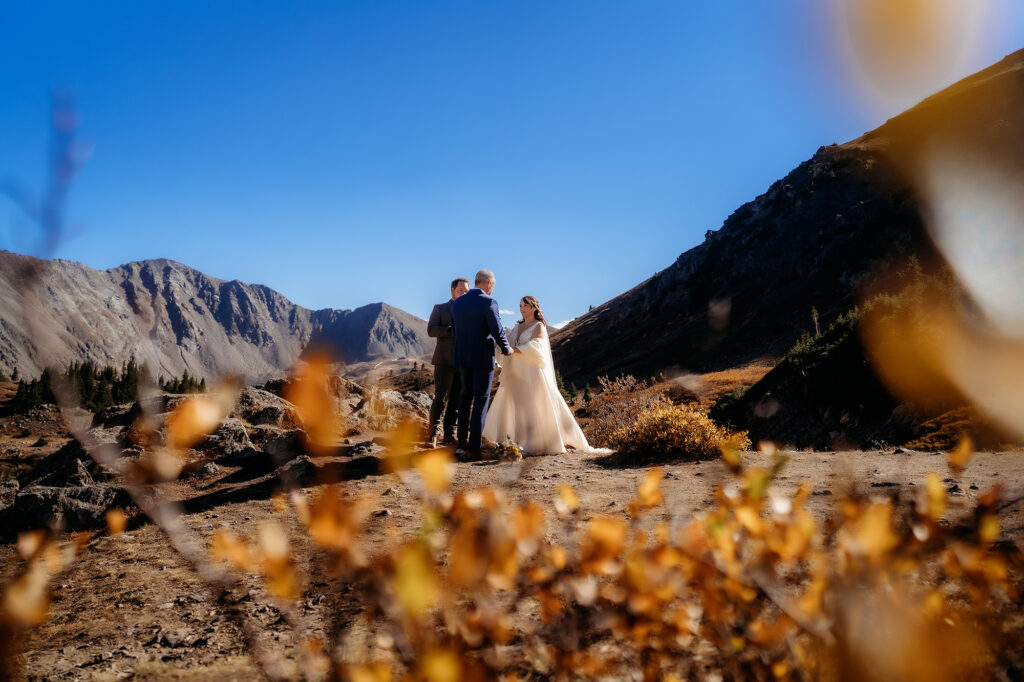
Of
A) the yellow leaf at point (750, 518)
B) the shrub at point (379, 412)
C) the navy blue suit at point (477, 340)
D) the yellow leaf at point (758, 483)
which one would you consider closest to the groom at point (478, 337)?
the navy blue suit at point (477, 340)

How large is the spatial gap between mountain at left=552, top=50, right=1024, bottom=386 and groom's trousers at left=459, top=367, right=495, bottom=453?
44071mm

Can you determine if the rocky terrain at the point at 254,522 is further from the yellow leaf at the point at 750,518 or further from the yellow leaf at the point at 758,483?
the yellow leaf at the point at 758,483

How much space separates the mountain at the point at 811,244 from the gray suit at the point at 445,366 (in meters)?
43.7

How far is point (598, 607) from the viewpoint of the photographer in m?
3.10

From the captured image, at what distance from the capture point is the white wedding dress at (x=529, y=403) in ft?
30.6

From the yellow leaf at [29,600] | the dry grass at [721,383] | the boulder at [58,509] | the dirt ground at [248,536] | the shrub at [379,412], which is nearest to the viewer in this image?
the yellow leaf at [29,600]

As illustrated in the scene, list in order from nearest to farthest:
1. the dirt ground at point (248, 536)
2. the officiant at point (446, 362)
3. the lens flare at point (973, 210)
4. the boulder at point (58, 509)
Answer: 1. the dirt ground at point (248, 536)
2. the boulder at point (58, 509)
3. the officiant at point (446, 362)
4. the lens flare at point (973, 210)

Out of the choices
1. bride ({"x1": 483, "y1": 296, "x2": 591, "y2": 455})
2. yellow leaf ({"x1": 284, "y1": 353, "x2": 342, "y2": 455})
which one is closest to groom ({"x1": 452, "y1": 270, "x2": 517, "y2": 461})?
bride ({"x1": 483, "y1": 296, "x2": 591, "y2": 455})

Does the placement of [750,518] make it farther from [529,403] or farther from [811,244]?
[811,244]

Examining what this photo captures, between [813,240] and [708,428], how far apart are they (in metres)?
61.4

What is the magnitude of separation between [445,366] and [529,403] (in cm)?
176

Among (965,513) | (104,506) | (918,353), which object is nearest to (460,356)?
(104,506)

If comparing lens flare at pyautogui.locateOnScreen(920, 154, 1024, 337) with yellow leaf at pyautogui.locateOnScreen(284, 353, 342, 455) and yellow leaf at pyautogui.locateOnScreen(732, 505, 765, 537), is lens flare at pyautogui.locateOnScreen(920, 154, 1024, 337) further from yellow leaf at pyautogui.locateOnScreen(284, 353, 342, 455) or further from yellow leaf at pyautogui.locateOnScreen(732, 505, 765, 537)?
yellow leaf at pyautogui.locateOnScreen(732, 505, 765, 537)

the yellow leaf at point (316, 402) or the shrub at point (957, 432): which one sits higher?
the yellow leaf at point (316, 402)
